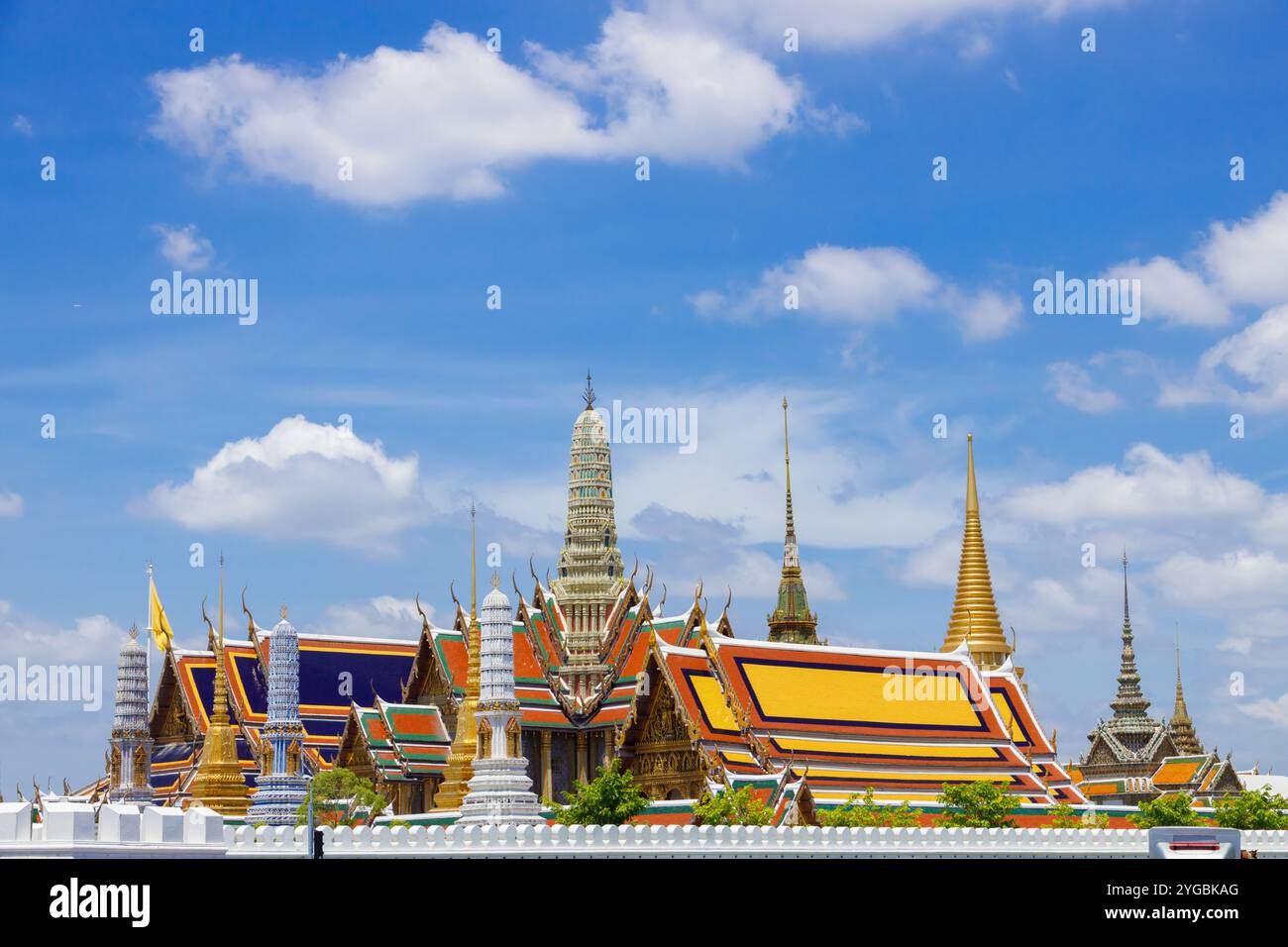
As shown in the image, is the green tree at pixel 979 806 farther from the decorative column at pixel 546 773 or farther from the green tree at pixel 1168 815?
the decorative column at pixel 546 773

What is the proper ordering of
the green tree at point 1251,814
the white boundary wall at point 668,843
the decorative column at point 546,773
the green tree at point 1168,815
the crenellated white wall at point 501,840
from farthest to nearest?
the decorative column at point 546,773 → the green tree at point 1251,814 → the green tree at point 1168,815 → the white boundary wall at point 668,843 → the crenellated white wall at point 501,840

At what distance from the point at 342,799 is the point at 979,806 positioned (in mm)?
18063

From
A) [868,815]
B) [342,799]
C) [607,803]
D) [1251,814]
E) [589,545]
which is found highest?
[589,545]

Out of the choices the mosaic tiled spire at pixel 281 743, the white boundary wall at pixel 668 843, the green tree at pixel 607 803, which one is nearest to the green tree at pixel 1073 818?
the white boundary wall at pixel 668 843

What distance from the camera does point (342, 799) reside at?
63688 millimetres

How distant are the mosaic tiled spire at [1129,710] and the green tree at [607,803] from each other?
46612 mm

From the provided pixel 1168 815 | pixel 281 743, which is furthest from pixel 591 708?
pixel 1168 815

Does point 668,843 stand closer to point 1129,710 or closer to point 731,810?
point 731,810

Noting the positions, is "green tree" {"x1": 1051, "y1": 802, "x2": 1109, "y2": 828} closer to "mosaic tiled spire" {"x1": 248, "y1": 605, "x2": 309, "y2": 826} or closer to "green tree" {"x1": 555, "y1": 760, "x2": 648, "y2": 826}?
"green tree" {"x1": 555, "y1": 760, "x2": 648, "y2": 826}

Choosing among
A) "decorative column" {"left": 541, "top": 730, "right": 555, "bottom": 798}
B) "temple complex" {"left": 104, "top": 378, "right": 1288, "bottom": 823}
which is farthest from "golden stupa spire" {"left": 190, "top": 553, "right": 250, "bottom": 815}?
"decorative column" {"left": 541, "top": 730, "right": 555, "bottom": 798}

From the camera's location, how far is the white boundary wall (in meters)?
41.1

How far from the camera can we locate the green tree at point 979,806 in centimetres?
5819

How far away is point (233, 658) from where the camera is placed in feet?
249
